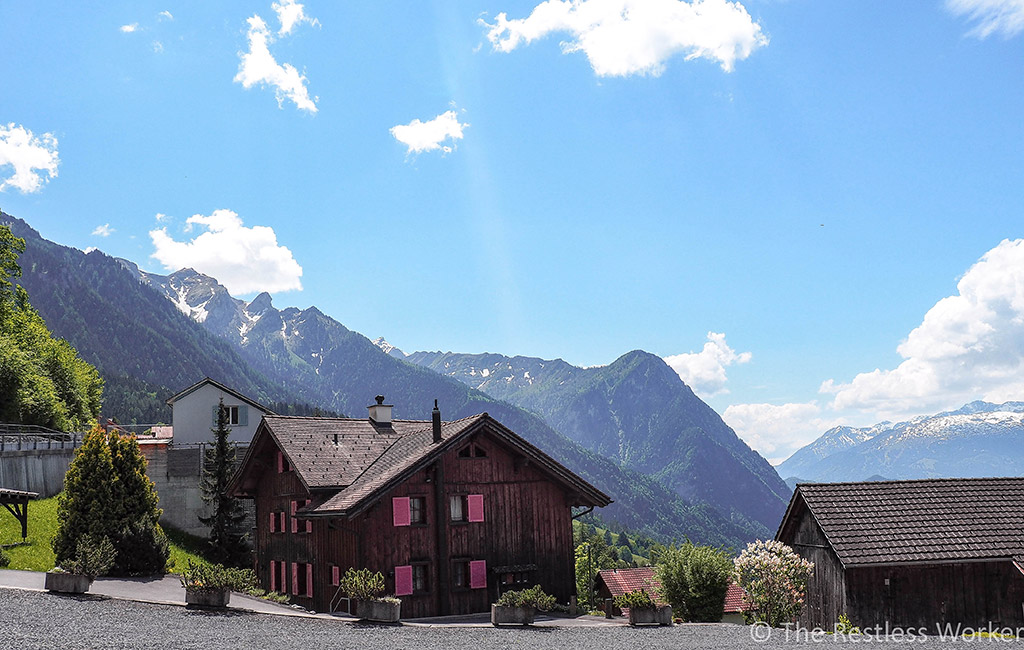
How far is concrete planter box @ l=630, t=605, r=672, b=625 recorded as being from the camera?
28.5m

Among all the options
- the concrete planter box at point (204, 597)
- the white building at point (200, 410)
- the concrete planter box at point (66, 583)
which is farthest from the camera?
the white building at point (200, 410)

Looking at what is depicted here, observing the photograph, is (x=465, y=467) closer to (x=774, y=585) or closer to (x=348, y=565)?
(x=348, y=565)

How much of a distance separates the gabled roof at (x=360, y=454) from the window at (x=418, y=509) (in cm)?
153

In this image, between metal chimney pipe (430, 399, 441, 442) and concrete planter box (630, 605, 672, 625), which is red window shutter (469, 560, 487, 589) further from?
concrete planter box (630, 605, 672, 625)

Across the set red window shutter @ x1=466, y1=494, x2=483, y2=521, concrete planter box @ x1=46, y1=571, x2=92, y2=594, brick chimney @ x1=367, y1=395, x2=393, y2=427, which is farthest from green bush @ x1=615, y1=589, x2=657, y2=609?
brick chimney @ x1=367, y1=395, x2=393, y2=427

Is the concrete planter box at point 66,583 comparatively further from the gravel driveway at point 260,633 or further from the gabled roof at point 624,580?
the gabled roof at point 624,580

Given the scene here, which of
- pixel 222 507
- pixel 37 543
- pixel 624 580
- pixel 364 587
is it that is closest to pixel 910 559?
pixel 364 587

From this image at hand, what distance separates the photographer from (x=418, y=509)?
114ft

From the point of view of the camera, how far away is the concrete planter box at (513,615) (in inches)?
1088

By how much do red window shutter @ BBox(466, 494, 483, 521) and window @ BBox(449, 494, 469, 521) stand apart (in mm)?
204

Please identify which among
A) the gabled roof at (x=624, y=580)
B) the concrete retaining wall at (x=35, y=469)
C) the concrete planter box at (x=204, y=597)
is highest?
the concrete retaining wall at (x=35, y=469)

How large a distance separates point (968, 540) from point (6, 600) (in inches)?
1225

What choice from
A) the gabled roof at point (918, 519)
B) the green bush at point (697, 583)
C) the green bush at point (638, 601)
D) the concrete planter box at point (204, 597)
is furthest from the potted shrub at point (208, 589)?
the green bush at point (697, 583)

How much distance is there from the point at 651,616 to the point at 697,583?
14320 millimetres
